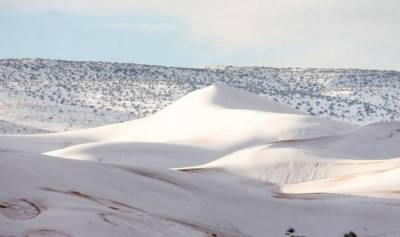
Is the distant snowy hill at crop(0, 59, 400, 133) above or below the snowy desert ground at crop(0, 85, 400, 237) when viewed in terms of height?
above

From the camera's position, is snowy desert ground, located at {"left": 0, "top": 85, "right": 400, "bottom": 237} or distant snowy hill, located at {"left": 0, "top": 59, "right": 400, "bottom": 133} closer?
snowy desert ground, located at {"left": 0, "top": 85, "right": 400, "bottom": 237}

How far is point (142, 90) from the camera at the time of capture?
69812 millimetres

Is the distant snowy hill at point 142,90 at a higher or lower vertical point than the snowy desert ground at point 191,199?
higher

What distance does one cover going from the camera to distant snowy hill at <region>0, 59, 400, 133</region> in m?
61.6

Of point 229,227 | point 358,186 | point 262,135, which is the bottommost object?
point 229,227

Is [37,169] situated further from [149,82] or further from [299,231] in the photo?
[149,82]

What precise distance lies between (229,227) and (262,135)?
1862cm

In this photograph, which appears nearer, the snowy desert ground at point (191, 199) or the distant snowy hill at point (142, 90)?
the snowy desert ground at point (191, 199)

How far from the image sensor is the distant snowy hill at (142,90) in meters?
61.6

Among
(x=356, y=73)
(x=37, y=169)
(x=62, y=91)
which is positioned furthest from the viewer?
(x=356, y=73)

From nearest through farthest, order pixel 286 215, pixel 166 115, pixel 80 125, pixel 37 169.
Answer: pixel 37 169
pixel 286 215
pixel 166 115
pixel 80 125

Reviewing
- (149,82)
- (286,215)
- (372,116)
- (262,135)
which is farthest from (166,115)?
(149,82)

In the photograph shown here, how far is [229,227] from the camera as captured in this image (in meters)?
10.1

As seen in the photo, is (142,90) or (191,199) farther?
(142,90)
